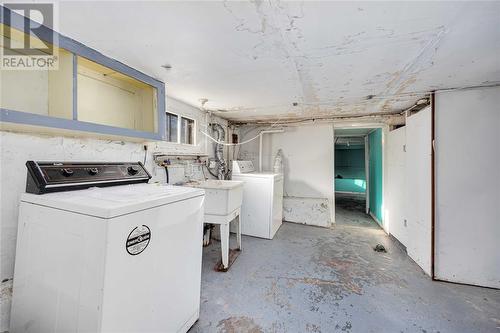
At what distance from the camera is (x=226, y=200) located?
7.18 feet

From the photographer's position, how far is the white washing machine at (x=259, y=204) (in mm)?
3094

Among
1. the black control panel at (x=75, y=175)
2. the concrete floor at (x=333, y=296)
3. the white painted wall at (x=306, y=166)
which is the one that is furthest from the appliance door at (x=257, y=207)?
the black control panel at (x=75, y=175)

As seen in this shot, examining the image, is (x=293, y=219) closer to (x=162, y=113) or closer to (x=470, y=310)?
(x=470, y=310)

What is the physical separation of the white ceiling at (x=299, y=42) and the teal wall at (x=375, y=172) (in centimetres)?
202

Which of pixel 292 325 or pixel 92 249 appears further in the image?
pixel 292 325

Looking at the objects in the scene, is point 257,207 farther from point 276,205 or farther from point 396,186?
point 396,186

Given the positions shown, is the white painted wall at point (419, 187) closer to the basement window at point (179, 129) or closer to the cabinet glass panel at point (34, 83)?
the basement window at point (179, 129)

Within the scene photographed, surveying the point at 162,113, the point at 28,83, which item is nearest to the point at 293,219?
the point at 162,113

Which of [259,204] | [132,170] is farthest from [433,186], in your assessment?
[132,170]

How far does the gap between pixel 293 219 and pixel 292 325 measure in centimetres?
247

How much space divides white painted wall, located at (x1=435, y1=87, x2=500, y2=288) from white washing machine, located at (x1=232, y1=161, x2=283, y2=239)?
1.89 m

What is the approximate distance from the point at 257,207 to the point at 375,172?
2.67 metres

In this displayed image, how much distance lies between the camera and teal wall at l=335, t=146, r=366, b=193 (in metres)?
7.60

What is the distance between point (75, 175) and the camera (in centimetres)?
127
